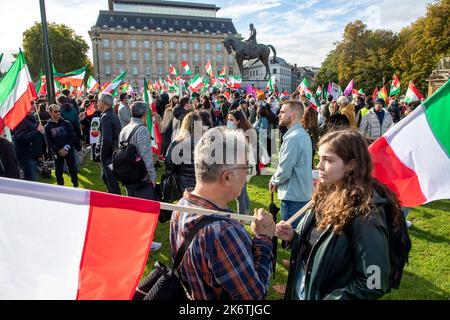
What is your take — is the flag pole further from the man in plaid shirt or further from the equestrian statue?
the equestrian statue

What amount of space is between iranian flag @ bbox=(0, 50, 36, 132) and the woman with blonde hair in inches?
154

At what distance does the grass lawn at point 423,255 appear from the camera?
133 inches

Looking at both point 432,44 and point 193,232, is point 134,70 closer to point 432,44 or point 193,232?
point 432,44

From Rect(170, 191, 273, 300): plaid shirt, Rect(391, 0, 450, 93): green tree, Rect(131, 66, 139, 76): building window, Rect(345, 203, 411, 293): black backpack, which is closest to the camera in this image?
Rect(170, 191, 273, 300): plaid shirt

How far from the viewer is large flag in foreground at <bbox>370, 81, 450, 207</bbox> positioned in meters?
2.09

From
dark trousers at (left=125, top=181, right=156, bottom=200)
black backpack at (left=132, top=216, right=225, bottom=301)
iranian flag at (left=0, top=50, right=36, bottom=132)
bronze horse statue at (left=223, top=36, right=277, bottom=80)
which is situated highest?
bronze horse statue at (left=223, top=36, right=277, bottom=80)

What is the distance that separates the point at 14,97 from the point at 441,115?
4519mm

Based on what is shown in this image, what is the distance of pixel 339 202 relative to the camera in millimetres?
1653

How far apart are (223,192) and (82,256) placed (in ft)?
2.29

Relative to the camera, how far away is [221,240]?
1334 mm

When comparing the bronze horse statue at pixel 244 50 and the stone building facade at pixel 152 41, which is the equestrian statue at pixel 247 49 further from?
the stone building facade at pixel 152 41

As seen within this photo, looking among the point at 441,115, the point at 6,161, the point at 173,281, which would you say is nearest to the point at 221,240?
the point at 173,281

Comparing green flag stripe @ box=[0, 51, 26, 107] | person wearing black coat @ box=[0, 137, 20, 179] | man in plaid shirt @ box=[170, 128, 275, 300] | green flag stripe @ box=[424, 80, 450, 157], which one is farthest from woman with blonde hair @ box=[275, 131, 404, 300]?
green flag stripe @ box=[0, 51, 26, 107]
